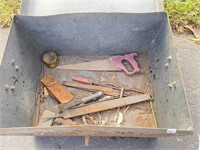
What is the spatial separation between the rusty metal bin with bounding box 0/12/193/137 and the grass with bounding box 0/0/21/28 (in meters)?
0.47

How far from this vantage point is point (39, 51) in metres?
1.67

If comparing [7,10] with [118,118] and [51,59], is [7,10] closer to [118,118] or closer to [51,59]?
[51,59]

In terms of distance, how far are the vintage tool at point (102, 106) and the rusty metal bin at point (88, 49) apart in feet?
0.33

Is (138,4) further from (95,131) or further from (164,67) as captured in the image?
(95,131)

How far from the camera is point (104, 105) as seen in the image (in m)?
1.52

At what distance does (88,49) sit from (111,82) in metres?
0.24

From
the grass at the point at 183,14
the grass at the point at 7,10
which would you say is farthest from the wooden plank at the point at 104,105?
→ the grass at the point at 7,10

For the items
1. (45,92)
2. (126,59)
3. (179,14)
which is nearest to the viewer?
(45,92)

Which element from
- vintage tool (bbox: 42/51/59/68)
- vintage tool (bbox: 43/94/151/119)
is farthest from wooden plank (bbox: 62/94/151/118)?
vintage tool (bbox: 42/51/59/68)

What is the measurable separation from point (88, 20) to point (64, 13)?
0.44 feet

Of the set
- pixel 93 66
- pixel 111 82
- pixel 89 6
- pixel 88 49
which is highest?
pixel 89 6

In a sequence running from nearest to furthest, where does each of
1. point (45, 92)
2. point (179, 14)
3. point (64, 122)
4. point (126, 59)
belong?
1. point (64, 122)
2. point (45, 92)
3. point (126, 59)
4. point (179, 14)

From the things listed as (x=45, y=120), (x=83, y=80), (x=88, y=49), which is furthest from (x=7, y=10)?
(x=45, y=120)

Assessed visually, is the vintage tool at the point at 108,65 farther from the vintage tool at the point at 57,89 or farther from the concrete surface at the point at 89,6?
the concrete surface at the point at 89,6
